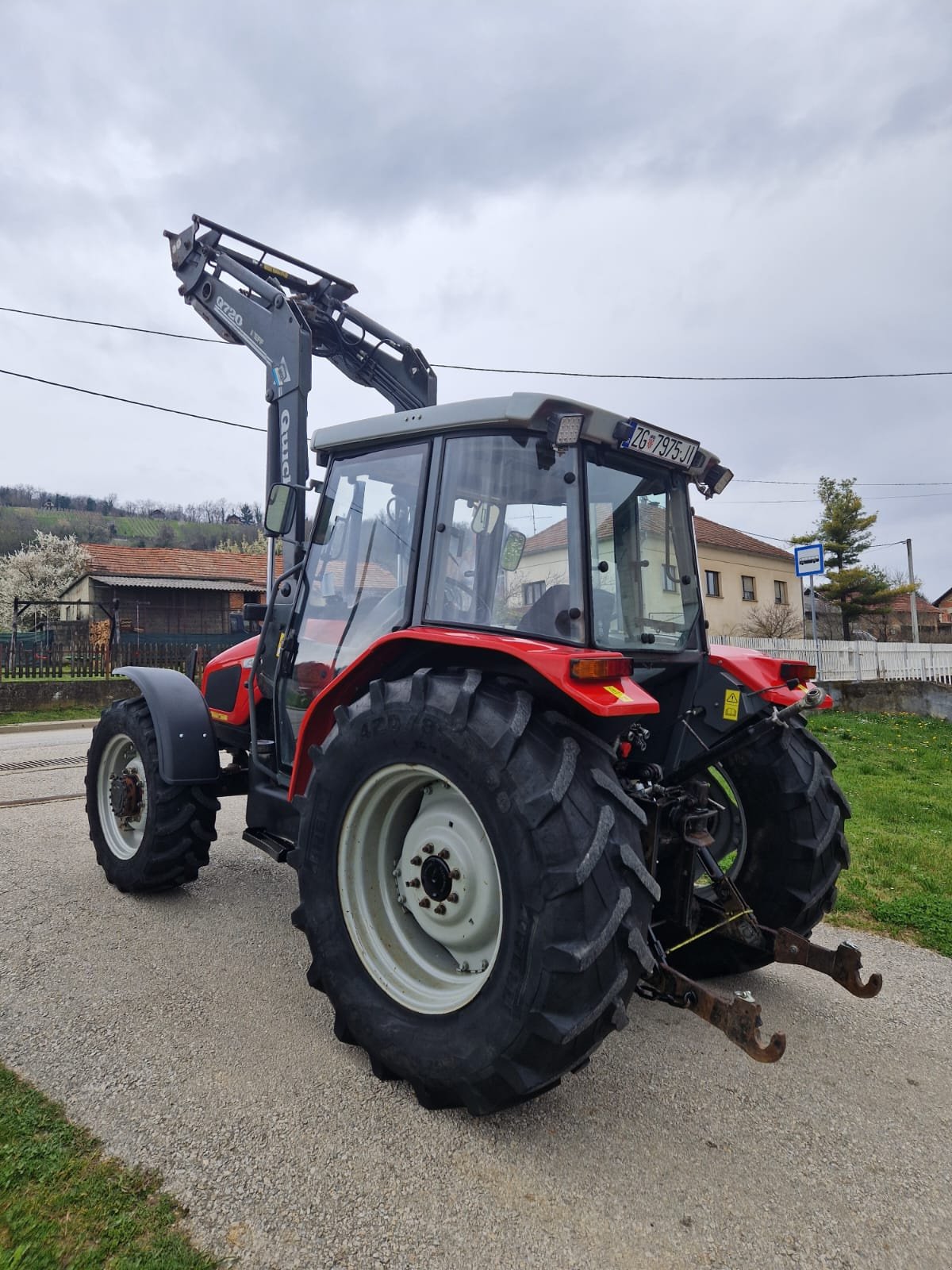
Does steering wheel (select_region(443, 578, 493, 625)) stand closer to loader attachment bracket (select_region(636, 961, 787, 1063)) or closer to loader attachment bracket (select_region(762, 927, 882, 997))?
loader attachment bracket (select_region(636, 961, 787, 1063))

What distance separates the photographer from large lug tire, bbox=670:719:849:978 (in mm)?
3080

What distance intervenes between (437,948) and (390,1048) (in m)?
0.38

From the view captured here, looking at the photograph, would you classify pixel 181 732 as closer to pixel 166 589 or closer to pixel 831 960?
pixel 831 960

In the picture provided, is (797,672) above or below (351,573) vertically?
below

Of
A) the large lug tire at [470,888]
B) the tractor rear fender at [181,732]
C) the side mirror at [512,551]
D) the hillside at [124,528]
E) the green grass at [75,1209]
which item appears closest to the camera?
the green grass at [75,1209]

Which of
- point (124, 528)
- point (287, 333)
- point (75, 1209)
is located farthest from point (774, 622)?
point (124, 528)

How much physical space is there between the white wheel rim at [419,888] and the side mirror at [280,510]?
4.82ft

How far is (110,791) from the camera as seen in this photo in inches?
170

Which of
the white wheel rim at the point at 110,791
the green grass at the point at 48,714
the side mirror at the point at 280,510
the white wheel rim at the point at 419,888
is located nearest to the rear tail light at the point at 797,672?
the white wheel rim at the point at 419,888

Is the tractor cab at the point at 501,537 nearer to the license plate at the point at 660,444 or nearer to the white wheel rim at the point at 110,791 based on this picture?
the license plate at the point at 660,444

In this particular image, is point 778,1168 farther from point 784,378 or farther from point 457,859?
point 784,378

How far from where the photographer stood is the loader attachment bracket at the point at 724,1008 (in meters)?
2.04

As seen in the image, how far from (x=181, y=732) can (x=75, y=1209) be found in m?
2.29

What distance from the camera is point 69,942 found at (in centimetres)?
346
